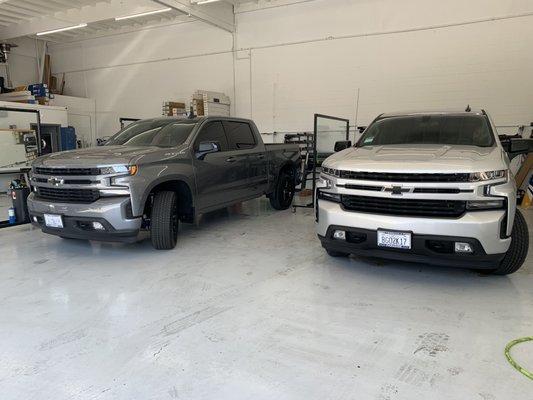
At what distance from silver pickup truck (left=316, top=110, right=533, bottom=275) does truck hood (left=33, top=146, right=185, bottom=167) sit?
72.0 inches

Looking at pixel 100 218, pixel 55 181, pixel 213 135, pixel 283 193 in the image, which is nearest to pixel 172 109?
pixel 283 193

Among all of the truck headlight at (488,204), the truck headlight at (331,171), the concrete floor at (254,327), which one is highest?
the truck headlight at (331,171)

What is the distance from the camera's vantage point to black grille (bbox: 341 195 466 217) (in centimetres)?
308

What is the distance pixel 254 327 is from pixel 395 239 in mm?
1356

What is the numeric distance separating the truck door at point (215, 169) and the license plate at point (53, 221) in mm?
1546

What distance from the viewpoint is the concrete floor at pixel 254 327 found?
208 cm

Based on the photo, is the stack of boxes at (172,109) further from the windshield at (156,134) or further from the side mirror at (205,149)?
the side mirror at (205,149)

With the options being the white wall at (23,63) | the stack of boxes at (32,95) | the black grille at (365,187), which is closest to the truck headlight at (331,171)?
the black grille at (365,187)

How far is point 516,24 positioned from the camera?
25.9 feet

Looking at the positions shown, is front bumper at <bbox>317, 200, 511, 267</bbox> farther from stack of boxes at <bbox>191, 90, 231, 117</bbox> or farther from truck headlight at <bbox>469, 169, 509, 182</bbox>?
stack of boxes at <bbox>191, 90, 231, 117</bbox>

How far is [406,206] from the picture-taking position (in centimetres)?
322

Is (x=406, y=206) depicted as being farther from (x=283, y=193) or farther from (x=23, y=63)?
(x=23, y=63)

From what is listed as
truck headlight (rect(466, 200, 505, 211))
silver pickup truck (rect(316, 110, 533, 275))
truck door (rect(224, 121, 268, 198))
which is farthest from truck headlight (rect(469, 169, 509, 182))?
truck door (rect(224, 121, 268, 198))

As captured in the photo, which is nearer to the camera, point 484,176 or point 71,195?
point 484,176
